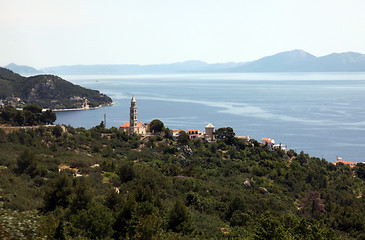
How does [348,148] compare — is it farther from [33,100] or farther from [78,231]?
[33,100]

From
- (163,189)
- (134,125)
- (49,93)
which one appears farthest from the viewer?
(49,93)

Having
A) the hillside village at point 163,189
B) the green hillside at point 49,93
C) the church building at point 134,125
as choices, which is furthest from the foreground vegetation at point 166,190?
the green hillside at point 49,93

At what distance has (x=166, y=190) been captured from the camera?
91.2 ft

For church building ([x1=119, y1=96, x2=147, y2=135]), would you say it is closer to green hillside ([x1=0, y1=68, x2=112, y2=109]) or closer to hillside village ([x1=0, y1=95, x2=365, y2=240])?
hillside village ([x1=0, y1=95, x2=365, y2=240])

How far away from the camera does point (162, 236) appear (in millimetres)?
15875

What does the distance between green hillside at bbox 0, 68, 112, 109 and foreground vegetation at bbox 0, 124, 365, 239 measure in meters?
96.5

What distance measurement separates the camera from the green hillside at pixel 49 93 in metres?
143

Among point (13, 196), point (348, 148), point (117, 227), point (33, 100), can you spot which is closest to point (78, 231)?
point (117, 227)

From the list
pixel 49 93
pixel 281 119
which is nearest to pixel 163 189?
pixel 281 119

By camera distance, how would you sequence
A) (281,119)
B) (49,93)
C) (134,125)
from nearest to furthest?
(134,125), (281,119), (49,93)

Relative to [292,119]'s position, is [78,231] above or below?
above

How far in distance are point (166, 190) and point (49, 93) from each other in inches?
5356

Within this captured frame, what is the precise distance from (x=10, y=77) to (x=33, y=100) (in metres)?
34.2

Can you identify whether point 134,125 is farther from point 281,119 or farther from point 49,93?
point 49,93
